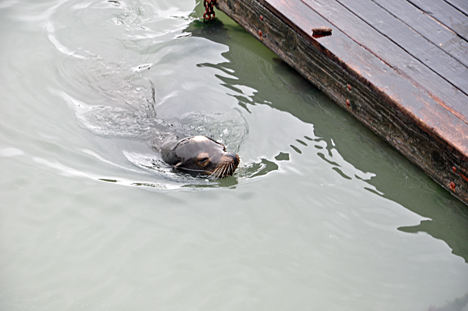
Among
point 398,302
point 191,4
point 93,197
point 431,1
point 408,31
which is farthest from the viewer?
point 191,4

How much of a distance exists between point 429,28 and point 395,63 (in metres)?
0.77

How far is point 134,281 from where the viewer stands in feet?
12.7

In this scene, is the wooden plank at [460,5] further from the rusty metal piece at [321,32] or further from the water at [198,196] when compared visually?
the water at [198,196]

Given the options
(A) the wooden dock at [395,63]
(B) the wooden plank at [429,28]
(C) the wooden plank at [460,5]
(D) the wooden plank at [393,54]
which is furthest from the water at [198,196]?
(C) the wooden plank at [460,5]

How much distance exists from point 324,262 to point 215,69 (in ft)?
11.3

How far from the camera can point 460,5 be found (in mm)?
5582

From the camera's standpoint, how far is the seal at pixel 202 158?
4.85 metres

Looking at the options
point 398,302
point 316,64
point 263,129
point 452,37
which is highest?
point 452,37

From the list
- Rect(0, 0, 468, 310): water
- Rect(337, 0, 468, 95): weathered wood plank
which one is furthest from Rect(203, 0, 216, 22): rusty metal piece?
Rect(337, 0, 468, 95): weathered wood plank

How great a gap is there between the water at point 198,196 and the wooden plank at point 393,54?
0.88 metres

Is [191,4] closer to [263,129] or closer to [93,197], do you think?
[263,129]

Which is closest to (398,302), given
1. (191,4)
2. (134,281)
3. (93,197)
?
(134,281)

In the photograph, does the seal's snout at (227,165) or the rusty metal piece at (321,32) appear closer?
the seal's snout at (227,165)

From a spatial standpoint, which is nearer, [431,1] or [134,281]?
[134,281]
